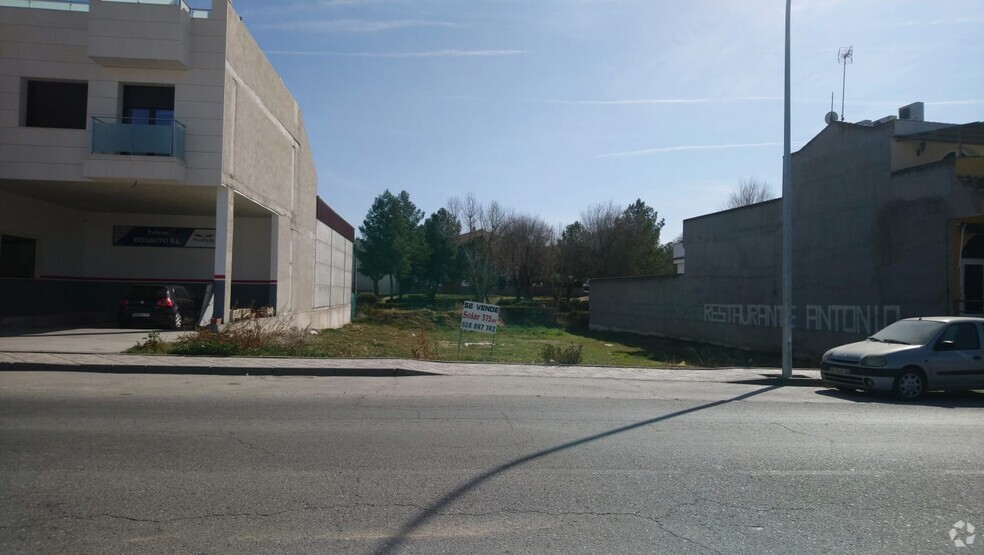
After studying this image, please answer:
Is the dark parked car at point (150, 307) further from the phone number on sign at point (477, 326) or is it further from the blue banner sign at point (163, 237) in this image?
the phone number on sign at point (477, 326)

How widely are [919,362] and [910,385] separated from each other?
1.64 ft

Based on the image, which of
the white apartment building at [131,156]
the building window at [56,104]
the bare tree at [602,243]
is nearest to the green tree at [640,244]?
the bare tree at [602,243]

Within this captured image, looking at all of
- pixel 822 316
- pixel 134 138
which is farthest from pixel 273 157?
pixel 822 316

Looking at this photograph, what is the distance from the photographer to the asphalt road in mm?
4996

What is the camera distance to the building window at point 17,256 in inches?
893

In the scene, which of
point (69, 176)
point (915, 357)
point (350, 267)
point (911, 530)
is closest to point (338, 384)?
point (911, 530)

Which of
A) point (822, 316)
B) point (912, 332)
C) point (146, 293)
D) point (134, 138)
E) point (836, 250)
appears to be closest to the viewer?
point (912, 332)

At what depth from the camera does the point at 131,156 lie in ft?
65.1

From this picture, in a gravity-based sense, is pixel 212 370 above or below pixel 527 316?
A: below

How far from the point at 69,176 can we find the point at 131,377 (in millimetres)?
10077

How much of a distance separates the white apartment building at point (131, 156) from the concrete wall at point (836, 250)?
21026 mm

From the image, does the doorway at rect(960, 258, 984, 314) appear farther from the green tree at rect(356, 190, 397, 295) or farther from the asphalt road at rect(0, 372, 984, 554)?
the green tree at rect(356, 190, 397, 295)

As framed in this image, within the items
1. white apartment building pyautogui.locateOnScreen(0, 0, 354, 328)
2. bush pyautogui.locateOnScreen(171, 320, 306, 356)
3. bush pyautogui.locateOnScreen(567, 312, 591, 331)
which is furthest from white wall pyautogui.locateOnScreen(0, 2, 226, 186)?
bush pyautogui.locateOnScreen(567, 312, 591, 331)

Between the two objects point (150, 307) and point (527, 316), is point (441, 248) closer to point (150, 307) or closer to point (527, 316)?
point (527, 316)
